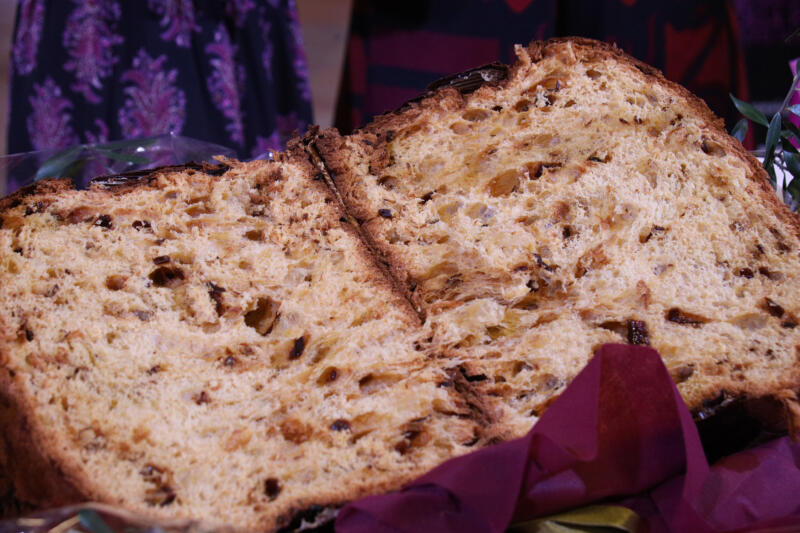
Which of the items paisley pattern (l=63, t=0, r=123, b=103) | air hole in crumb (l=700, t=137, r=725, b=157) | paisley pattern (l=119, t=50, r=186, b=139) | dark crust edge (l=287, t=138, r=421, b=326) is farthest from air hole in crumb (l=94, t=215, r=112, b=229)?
paisley pattern (l=63, t=0, r=123, b=103)

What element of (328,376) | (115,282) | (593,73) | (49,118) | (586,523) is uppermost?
(593,73)

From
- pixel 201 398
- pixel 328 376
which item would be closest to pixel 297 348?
pixel 328 376

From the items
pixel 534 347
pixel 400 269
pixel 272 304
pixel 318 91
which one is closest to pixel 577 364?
pixel 534 347

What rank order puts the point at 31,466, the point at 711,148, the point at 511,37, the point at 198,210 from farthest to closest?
the point at 511,37 < the point at 711,148 < the point at 198,210 < the point at 31,466

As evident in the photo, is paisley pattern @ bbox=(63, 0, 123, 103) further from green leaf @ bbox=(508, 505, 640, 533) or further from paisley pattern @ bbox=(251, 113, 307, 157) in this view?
green leaf @ bbox=(508, 505, 640, 533)

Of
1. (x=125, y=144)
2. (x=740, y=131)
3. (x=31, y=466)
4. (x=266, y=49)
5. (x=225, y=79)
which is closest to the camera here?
(x=31, y=466)

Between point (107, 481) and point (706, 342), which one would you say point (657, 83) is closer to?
point (706, 342)

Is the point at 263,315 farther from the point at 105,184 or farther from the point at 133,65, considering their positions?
the point at 133,65
